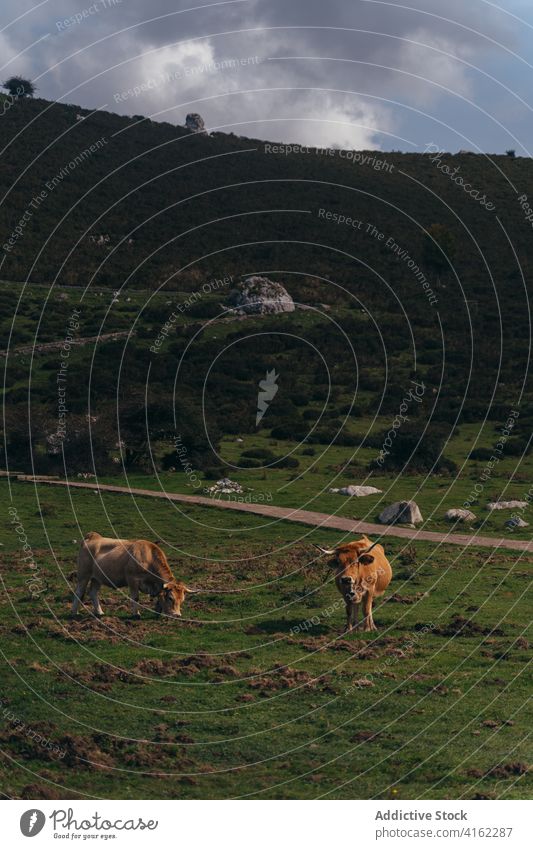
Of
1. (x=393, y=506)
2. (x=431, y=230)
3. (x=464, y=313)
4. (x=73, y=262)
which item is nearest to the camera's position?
(x=393, y=506)

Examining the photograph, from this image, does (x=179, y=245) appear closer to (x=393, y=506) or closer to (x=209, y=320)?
(x=209, y=320)

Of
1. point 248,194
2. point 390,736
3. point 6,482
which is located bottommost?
point 390,736

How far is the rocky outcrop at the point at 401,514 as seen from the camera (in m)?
45.4

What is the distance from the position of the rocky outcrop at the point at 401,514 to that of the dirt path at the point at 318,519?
2.04ft

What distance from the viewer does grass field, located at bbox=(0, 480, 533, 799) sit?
20.0 metres

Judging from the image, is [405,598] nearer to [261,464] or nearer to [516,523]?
[516,523]

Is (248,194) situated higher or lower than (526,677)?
higher

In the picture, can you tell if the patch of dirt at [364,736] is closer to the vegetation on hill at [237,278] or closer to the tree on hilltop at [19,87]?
the vegetation on hill at [237,278]

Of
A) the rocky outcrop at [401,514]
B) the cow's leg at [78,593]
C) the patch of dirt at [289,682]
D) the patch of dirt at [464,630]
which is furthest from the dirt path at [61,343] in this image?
the patch of dirt at [289,682]

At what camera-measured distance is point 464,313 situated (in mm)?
109688

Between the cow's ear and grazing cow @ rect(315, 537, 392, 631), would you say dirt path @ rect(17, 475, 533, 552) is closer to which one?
grazing cow @ rect(315, 537, 392, 631)

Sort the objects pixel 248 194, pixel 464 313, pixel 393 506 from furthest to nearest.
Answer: pixel 248 194 < pixel 464 313 < pixel 393 506

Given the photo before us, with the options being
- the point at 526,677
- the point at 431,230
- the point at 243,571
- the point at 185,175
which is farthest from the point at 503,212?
the point at 526,677

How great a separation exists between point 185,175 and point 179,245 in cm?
2727
